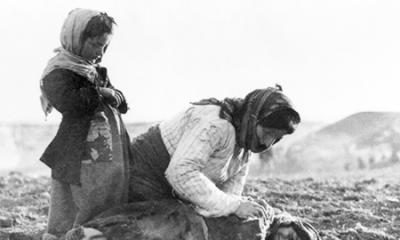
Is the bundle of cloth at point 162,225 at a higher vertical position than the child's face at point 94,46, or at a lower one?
lower

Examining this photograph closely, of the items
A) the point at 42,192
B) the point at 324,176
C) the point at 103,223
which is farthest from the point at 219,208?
the point at 324,176

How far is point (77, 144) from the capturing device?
4.32m

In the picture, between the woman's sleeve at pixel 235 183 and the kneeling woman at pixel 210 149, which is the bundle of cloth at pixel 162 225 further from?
the woman's sleeve at pixel 235 183

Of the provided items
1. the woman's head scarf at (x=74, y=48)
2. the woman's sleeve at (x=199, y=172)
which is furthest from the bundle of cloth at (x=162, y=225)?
the woman's head scarf at (x=74, y=48)

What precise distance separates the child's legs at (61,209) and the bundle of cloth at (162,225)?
0.35 metres

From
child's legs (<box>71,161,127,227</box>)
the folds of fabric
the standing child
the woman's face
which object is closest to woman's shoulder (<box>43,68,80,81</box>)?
the standing child

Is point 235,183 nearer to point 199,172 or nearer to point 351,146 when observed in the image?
point 199,172

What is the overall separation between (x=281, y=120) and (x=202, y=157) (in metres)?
0.55

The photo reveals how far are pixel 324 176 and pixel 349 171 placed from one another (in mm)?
1439

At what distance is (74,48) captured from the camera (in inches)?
173

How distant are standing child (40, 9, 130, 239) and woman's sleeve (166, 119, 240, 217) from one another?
17.7 inches

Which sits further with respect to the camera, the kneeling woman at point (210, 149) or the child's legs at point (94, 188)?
the child's legs at point (94, 188)

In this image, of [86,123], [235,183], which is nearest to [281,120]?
[235,183]

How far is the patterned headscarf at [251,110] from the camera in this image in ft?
14.0
